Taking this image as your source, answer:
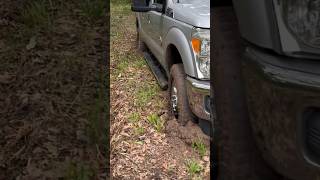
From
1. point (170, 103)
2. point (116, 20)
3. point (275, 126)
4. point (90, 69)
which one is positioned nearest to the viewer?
point (275, 126)

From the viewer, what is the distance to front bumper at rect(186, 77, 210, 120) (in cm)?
363

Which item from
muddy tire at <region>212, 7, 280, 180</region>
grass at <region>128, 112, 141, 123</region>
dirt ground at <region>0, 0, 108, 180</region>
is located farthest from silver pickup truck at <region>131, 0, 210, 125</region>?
muddy tire at <region>212, 7, 280, 180</region>

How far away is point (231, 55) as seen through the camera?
2332mm

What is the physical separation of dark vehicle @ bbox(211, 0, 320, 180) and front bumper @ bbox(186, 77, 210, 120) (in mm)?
1301

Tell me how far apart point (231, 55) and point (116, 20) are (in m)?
8.07

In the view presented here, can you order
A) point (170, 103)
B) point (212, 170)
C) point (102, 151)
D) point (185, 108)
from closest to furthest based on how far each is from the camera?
1. point (212, 170)
2. point (102, 151)
3. point (185, 108)
4. point (170, 103)

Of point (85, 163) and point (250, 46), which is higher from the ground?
point (250, 46)

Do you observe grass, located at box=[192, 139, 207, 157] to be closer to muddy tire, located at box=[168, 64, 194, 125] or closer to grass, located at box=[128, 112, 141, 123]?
muddy tire, located at box=[168, 64, 194, 125]

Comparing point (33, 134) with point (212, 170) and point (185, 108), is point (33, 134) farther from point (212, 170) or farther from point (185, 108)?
point (212, 170)

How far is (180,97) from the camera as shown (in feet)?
13.4

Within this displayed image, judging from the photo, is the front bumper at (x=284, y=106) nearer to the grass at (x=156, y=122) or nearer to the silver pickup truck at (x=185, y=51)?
the silver pickup truck at (x=185, y=51)

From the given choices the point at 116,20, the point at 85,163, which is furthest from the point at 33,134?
the point at 116,20

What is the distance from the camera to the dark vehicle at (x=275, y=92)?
5.43 ft

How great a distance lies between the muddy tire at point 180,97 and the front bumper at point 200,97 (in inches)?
12.1
